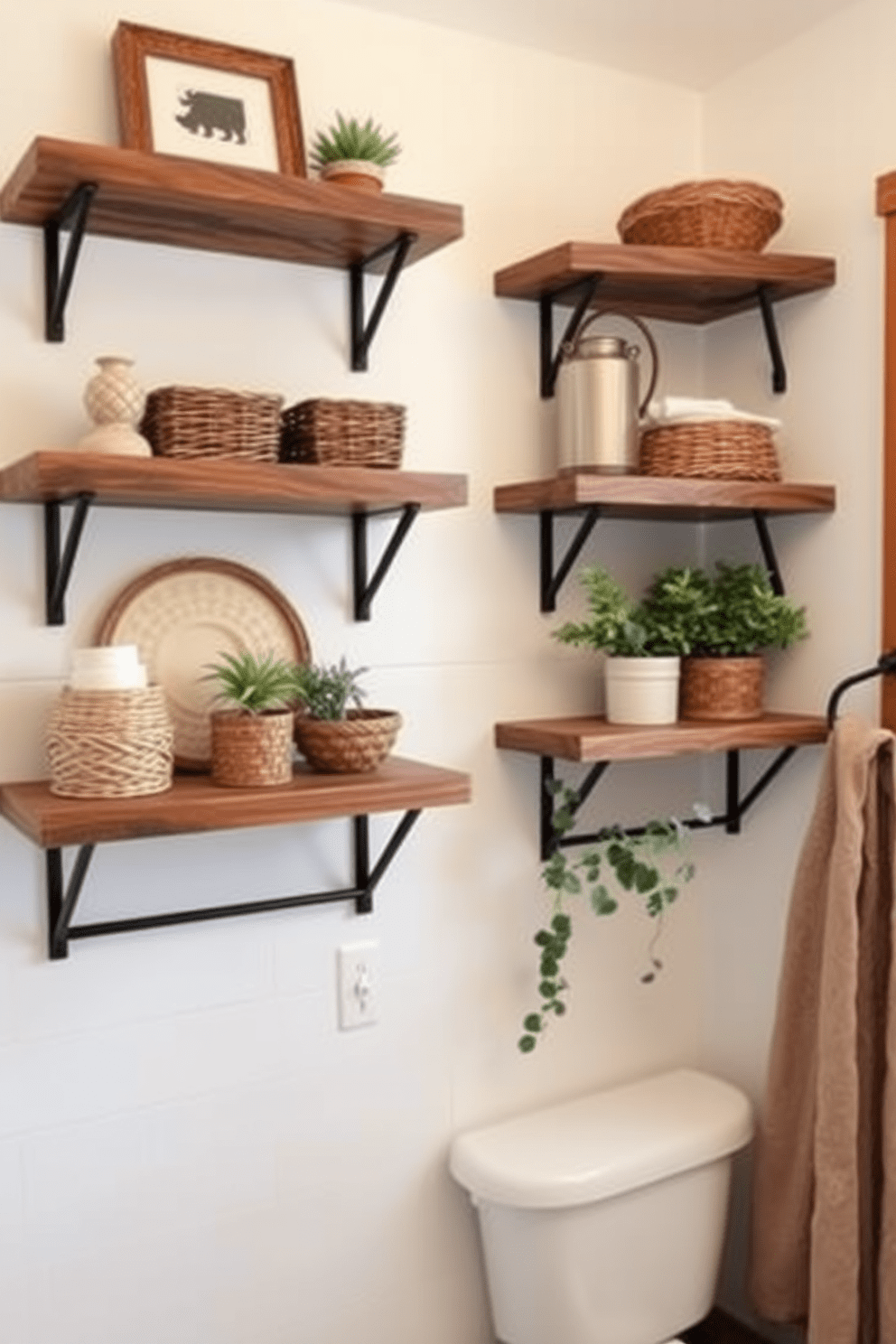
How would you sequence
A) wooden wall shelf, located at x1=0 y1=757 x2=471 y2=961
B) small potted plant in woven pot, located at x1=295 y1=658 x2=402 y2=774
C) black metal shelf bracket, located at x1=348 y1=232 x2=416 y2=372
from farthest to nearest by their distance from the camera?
black metal shelf bracket, located at x1=348 y1=232 x2=416 y2=372 → small potted plant in woven pot, located at x1=295 y1=658 x2=402 y2=774 → wooden wall shelf, located at x1=0 y1=757 x2=471 y2=961

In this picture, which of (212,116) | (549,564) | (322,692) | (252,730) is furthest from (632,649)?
(212,116)

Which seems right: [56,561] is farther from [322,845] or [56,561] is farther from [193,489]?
[322,845]

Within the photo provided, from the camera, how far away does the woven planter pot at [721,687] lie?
66.1 inches

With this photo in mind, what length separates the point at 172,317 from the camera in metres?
1.46

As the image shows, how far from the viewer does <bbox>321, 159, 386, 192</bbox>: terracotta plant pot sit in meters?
1.41

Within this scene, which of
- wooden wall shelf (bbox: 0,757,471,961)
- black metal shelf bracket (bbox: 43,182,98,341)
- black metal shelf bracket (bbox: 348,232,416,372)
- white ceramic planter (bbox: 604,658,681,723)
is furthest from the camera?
white ceramic planter (bbox: 604,658,681,723)

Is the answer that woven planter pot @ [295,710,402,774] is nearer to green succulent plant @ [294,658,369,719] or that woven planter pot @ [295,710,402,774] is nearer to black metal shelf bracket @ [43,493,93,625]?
green succulent plant @ [294,658,369,719]

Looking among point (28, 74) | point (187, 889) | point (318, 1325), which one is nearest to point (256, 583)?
point (187, 889)

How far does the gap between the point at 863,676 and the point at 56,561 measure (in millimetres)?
1023

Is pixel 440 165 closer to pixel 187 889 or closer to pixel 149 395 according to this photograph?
pixel 149 395

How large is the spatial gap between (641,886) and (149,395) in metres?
0.93

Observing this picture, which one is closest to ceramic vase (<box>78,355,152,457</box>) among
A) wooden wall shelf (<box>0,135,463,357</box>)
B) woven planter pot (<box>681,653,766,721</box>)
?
wooden wall shelf (<box>0,135,463,357</box>)

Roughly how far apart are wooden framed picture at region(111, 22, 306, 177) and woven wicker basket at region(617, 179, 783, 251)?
0.50 metres

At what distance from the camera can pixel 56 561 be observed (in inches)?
53.9
